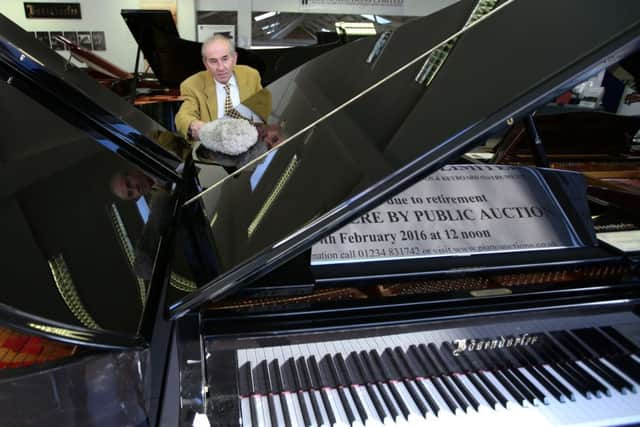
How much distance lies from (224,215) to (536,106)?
72 centimetres

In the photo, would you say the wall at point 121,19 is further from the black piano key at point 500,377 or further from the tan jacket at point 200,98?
the black piano key at point 500,377

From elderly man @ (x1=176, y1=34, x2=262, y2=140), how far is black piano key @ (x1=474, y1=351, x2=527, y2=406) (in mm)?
2722

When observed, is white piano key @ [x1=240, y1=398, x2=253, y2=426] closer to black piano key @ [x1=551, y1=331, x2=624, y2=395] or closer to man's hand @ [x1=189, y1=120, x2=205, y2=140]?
black piano key @ [x1=551, y1=331, x2=624, y2=395]

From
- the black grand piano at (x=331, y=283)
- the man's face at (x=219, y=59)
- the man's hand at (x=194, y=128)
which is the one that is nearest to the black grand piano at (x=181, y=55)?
the man's face at (x=219, y=59)

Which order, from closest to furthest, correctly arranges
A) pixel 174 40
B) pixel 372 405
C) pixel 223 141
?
pixel 372 405 → pixel 223 141 → pixel 174 40

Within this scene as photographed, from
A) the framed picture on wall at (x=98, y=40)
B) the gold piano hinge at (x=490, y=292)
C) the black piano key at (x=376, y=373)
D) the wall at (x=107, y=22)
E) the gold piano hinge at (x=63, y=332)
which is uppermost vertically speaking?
the gold piano hinge at (x=63, y=332)

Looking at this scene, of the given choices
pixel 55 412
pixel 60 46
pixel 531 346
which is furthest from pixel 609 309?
pixel 60 46

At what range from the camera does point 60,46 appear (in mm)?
6594

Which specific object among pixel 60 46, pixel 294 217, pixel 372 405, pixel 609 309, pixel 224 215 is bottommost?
pixel 60 46

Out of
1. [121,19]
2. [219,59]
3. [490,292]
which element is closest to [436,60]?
[490,292]

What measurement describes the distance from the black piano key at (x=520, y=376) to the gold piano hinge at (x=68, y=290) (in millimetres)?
889

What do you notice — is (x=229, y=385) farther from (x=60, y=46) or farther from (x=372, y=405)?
(x=60, y=46)

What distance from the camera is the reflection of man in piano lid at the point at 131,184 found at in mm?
1129

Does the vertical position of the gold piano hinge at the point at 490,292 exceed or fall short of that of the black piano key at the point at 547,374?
it exceeds it
